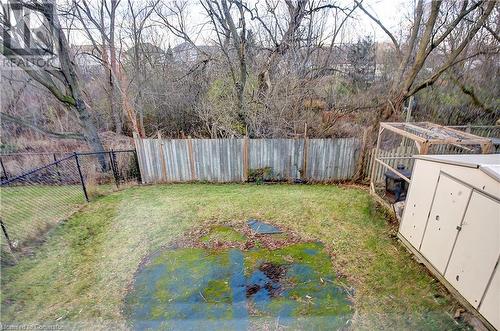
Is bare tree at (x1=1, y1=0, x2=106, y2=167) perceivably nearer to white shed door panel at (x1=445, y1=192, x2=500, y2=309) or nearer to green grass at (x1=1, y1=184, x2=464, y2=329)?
green grass at (x1=1, y1=184, x2=464, y2=329)

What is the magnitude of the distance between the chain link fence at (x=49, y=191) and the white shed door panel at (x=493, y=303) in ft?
23.0

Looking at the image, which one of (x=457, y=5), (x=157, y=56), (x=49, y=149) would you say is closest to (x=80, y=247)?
(x=49, y=149)

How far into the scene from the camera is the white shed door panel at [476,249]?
10.5 ft

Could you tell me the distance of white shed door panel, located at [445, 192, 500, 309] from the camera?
3188 mm

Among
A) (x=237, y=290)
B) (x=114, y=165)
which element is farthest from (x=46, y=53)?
(x=237, y=290)

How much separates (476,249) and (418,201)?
4.53 ft

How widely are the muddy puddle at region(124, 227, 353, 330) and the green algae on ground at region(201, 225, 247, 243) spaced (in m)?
0.21

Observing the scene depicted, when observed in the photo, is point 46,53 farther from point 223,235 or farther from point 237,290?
point 237,290

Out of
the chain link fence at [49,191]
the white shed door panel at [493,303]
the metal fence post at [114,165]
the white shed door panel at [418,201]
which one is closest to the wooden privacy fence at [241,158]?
the metal fence post at [114,165]

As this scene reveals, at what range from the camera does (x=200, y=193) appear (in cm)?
758

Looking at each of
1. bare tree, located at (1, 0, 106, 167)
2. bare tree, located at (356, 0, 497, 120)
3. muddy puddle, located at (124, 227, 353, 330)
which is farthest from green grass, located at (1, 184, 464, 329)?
bare tree, located at (1, 0, 106, 167)

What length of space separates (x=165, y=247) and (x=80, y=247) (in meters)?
1.58

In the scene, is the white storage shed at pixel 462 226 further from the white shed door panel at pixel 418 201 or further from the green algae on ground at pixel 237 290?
the green algae on ground at pixel 237 290

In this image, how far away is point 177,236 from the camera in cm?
535
